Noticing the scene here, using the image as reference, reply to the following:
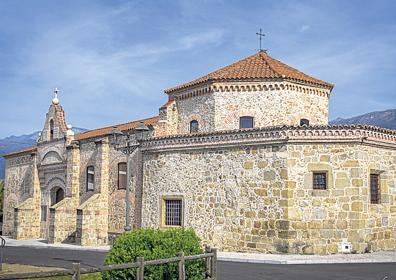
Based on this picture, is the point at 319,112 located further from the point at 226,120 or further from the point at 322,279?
the point at 322,279

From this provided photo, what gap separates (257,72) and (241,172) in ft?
23.0

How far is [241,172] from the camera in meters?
21.5

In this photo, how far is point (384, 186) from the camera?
69.8 ft

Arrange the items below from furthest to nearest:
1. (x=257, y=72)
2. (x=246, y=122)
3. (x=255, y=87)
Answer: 1. (x=257, y=72)
2. (x=246, y=122)
3. (x=255, y=87)

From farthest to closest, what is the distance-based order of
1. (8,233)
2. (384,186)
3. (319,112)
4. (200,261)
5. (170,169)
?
(8,233)
(319,112)
(170,169)
(384,186)
(200,261)

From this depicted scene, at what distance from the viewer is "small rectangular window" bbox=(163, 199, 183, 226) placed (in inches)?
934

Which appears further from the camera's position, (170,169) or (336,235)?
(170,169)

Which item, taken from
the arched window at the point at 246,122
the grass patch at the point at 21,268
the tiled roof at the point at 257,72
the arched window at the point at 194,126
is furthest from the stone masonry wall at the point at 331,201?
the grass patch at the point at 21,268

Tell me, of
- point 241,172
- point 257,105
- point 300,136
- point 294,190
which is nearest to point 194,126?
point 257,105

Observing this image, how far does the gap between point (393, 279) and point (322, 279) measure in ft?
6.73

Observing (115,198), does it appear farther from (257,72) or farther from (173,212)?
(257,72)

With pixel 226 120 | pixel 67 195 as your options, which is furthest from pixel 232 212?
pixel 67 195

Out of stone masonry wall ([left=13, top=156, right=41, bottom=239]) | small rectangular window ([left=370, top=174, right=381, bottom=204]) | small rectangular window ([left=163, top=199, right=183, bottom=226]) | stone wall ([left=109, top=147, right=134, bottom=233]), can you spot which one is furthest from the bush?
stone masonry wall ([left=13, top=156, right=41, bottom=239])

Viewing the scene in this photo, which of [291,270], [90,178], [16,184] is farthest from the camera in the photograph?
[16,184]
